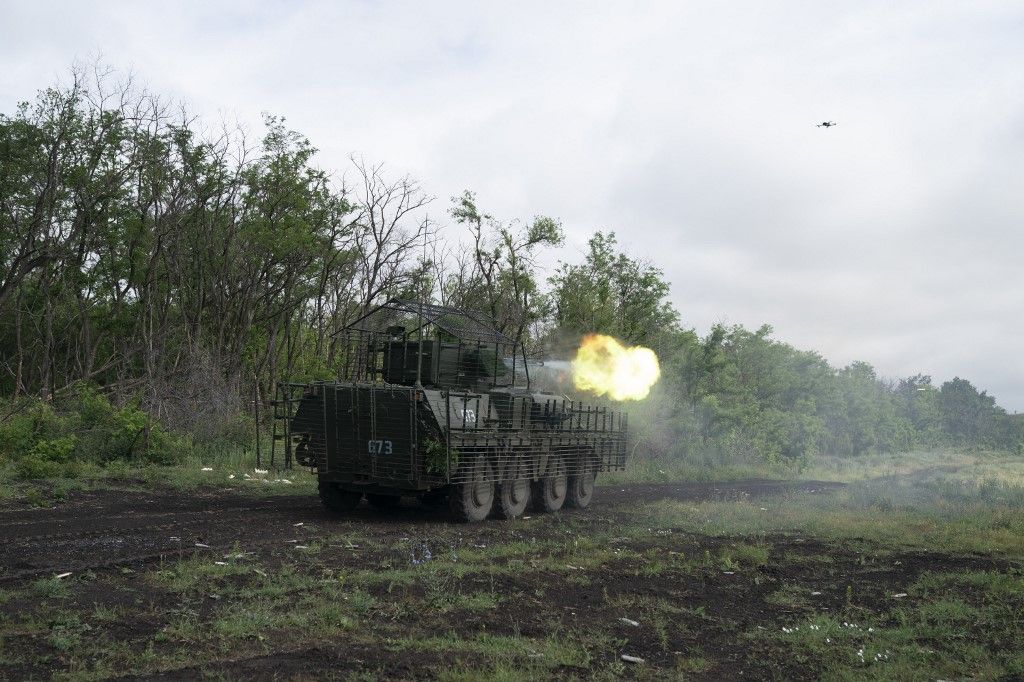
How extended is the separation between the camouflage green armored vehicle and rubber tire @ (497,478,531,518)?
0.7 inches

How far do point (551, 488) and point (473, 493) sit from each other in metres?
2.76

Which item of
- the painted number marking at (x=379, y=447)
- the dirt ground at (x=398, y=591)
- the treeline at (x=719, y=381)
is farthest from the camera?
the treeline at (x=719, y=381)

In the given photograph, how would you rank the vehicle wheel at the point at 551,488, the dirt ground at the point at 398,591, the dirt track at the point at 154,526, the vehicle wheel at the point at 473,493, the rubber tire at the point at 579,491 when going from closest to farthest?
the dirt ground at the point at 398,591, the dirt track at the point at 154,526, the vehicle wheel at the point at 473,493, the vehicle wheel at the point at 551,488, the rubber tire at the point at 579,491

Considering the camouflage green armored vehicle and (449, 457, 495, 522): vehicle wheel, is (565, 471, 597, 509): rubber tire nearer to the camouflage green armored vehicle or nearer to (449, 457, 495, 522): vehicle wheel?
the camouflage green armored vehicle

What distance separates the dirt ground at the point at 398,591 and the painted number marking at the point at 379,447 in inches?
42.9

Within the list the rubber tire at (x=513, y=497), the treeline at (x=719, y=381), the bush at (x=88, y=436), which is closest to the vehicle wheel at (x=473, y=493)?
the rubber tire at (x=513, y=497)

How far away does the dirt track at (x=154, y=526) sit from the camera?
1011cm

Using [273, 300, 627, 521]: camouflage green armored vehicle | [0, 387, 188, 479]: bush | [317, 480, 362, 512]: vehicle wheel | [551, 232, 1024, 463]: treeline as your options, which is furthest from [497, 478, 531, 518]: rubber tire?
[551, 232, 1024, 463]: treeline

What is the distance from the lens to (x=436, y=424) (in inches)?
544

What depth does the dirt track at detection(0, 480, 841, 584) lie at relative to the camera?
10109 mm

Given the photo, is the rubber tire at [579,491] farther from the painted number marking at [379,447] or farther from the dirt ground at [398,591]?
the painted number marking at [379,447]

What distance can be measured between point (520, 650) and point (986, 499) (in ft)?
60.9

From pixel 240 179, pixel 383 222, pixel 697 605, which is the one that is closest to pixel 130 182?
pixel 240 179

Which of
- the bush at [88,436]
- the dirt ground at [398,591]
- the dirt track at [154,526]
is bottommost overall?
the dirt ground at [398,591]
